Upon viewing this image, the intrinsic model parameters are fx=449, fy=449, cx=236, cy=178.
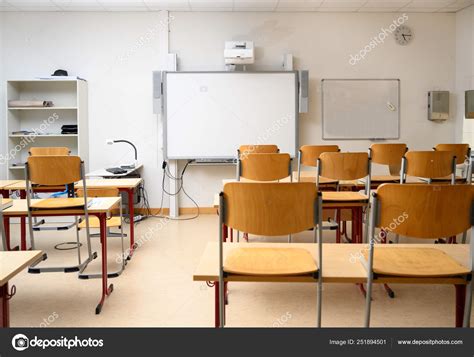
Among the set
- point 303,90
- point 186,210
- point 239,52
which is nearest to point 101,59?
point 239,52

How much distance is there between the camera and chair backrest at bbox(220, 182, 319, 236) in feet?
5.93

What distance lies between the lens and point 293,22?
645cm

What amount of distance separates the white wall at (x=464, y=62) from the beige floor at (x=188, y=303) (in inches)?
141

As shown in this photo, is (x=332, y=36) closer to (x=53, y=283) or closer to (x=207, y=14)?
(x=207, y=14)

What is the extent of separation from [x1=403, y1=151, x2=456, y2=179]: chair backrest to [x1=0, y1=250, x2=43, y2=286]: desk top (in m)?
2.81

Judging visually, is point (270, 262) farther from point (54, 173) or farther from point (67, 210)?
point (54, 173)

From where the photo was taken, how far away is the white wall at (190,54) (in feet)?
20.9

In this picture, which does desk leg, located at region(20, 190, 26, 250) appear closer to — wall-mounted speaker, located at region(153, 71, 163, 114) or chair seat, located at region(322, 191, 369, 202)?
wall-mounted speaker, located at region(153, 71, 163, 114)

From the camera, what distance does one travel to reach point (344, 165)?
3439mm

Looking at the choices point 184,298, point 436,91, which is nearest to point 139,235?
point 184,298

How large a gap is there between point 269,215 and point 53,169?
188cm

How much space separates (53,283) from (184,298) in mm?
1133

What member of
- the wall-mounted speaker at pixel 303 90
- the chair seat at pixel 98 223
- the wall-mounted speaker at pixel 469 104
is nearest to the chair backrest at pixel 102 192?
the chair seat at pixel 98 223

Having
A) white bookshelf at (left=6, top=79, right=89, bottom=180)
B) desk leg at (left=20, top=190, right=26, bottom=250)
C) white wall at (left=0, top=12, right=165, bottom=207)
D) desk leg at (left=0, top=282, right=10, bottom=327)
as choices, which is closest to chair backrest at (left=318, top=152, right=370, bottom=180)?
desk leg at (left=0, top=282, right=10, bottom=327)
